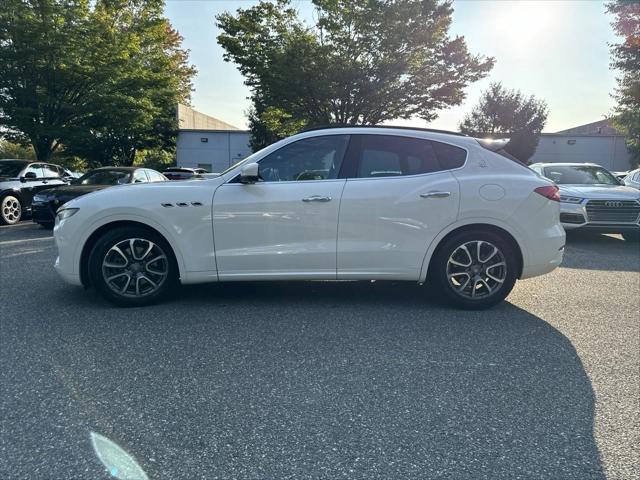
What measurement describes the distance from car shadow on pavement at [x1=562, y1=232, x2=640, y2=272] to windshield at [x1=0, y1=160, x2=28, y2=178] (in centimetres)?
1237

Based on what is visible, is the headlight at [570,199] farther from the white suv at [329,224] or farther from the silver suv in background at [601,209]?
the white suv at [329,224]

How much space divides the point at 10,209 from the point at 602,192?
13132 millimetres

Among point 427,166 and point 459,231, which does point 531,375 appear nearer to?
point 459,231

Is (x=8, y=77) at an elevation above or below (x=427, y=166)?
above

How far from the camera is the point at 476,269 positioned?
4.19m

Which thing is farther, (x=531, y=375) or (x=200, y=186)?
(x=200, y=186)

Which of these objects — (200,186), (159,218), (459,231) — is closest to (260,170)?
(200,186)

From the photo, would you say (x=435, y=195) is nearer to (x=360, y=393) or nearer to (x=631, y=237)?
(x=360, y=393)

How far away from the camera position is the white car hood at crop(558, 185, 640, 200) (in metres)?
8.03

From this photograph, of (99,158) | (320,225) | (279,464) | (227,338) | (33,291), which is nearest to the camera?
(279,464)

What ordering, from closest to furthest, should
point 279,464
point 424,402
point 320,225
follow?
1. point 279,464
2. point 424,402
3. point 320,225

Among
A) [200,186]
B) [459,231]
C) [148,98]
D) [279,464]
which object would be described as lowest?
[279,464]

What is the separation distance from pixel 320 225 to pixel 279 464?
2.36 meters

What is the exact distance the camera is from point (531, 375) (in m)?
2.93
